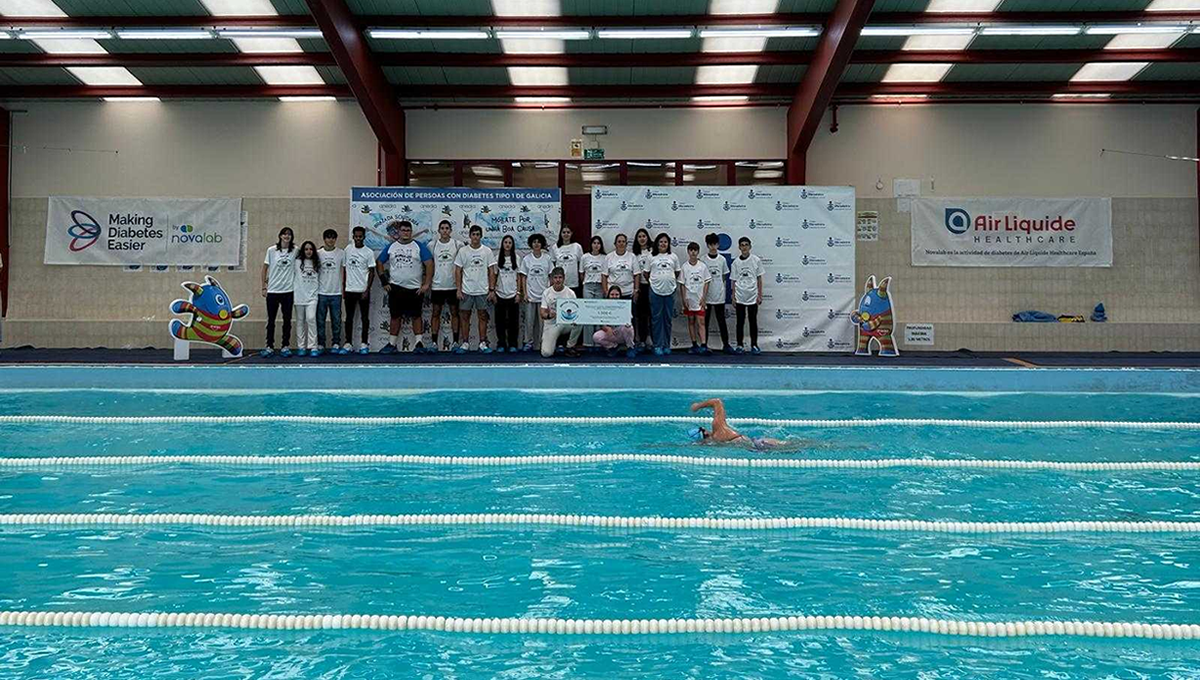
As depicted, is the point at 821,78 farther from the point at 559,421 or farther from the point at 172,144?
the point at 172,144

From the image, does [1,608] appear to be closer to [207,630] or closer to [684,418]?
[207,630]

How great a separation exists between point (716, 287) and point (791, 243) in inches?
48.3

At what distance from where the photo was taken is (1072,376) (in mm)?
9469

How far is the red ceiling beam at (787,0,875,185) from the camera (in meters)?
10.5

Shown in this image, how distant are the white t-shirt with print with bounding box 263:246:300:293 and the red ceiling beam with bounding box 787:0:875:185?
6.34 m

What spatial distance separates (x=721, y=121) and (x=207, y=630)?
11.4m

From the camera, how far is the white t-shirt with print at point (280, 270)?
1173cm

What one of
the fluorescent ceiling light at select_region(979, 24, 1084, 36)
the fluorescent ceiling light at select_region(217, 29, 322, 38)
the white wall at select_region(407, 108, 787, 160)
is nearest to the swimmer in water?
the fluorescent ceiling light at select_region(979, 24, 1084, 36)

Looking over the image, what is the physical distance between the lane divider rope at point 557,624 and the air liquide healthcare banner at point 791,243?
9.34 metres

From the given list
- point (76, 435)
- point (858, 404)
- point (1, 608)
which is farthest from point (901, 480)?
point (76, 435)

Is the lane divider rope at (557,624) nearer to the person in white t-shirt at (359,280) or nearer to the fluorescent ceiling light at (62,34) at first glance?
the person in white t-shirt at (359,280)

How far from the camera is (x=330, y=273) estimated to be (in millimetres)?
11750

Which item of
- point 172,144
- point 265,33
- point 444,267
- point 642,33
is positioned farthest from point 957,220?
point 172,144

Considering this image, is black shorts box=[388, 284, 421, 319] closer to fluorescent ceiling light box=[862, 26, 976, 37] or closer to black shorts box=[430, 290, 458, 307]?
black shorts box=[430, 290, 458, 307]
